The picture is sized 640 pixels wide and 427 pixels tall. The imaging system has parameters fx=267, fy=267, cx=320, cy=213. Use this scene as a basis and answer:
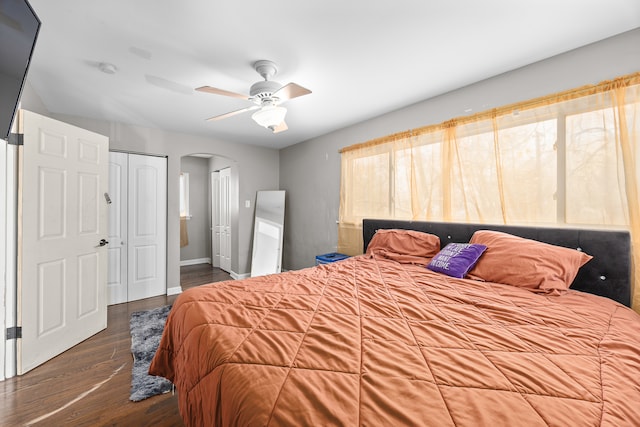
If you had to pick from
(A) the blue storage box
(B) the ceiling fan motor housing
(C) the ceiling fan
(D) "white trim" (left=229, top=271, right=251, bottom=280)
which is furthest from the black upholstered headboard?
(D) "white trim" (left=229, top=271, right=251, bottom=280)

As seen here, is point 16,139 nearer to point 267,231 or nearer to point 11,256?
point 11,256

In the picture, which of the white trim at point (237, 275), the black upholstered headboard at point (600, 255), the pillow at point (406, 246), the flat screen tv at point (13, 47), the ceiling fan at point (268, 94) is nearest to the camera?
the flat screen tv at point (13, 47)

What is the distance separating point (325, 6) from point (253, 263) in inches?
160

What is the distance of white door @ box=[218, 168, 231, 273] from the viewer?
5332mm

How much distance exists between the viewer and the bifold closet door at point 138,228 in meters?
3.67

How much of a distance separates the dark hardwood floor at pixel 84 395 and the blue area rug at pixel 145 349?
1.8 inches

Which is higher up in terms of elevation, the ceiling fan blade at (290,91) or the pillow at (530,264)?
the ceiling fan blade at (290,91)

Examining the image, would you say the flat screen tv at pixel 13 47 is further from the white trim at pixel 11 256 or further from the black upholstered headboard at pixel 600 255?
the black upholstered headboard at pixel 600 255

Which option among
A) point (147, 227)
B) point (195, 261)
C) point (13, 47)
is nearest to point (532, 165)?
point (13, 47)

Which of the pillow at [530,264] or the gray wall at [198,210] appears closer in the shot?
the pillow at [530,264]

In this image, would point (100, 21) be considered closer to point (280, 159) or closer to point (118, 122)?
point (118, 122)

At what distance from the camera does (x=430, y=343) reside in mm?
1043

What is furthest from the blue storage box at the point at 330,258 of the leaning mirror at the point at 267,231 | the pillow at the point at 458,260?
the pillow at the point at 458,260

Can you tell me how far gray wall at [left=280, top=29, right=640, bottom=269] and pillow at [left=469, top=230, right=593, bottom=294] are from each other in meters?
1.25
